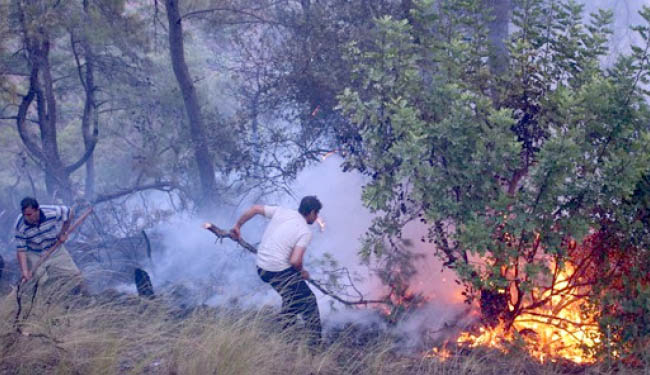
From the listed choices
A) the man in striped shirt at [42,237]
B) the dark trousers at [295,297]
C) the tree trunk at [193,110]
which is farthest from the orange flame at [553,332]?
the tree trunk at [193,110]

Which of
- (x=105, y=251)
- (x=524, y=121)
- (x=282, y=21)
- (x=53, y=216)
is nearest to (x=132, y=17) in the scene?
(x=282, y=21)

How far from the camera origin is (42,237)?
24.0 ft

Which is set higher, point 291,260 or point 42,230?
point 42,230

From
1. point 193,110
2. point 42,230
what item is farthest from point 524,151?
point 193,110

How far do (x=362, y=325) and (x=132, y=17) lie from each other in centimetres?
729

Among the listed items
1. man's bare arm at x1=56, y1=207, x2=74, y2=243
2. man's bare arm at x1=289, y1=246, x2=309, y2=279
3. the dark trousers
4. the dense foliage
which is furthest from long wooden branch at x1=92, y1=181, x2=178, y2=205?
the dense foliage

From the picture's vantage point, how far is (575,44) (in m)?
5.48

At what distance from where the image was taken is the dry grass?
4727mm

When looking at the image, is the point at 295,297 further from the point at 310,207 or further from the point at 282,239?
the point at 310,207

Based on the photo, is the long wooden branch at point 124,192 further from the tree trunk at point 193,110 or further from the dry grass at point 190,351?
the dry grass at point 190,351

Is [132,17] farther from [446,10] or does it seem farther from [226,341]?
[226,341]

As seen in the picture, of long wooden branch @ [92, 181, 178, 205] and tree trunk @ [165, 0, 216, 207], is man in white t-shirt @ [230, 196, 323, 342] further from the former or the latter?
long wooden branch @ [92, 181, 178, 205]

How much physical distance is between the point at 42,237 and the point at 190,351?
3.36 meters

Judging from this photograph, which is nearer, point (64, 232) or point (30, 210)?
point (30, 210)
